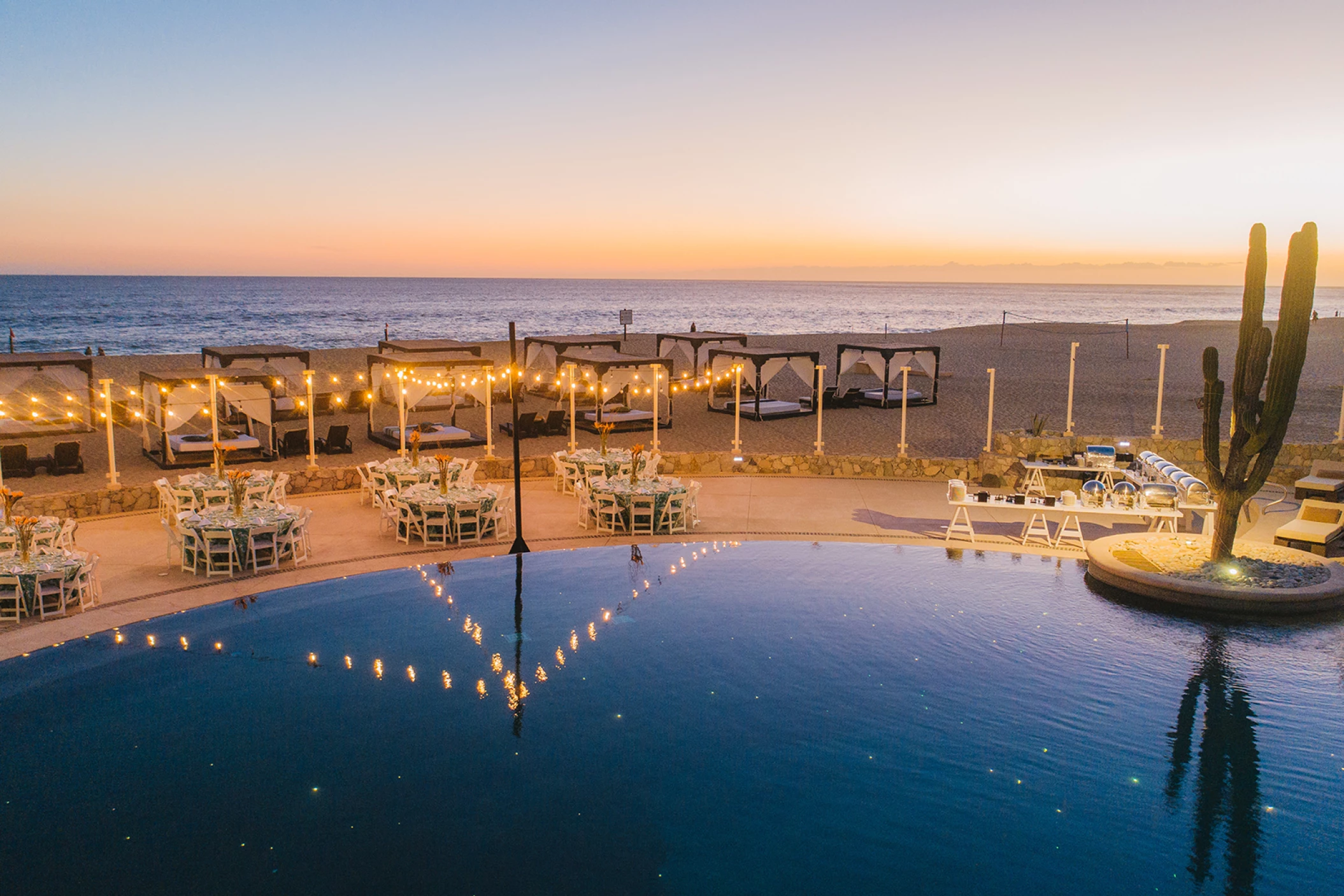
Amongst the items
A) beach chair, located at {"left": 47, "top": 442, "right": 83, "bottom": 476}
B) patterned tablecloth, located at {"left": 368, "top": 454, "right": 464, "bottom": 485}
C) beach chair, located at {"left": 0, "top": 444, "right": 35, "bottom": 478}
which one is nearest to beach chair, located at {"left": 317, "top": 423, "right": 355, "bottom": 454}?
beach chair, located at {"left": 47, "top": 442, "right": 83, "bottom": 476}

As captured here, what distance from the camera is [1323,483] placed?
14.4 meters

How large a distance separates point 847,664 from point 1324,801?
3.82m

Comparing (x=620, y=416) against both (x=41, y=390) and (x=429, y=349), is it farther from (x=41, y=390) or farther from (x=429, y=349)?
(x=41, y=390)

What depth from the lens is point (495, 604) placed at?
10.8 m

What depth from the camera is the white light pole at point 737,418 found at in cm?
1884

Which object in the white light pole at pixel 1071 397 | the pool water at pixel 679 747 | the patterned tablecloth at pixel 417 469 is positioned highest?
the white light pole at pixel 1071 397

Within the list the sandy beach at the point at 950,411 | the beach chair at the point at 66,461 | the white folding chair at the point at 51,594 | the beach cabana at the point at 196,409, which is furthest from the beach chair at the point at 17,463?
the white folding chair at the point at 51,594

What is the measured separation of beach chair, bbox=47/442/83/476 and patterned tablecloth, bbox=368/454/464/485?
850cm

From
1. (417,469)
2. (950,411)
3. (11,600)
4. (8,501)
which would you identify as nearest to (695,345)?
(950,411)

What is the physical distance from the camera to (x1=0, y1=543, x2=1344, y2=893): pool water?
20.3 feet

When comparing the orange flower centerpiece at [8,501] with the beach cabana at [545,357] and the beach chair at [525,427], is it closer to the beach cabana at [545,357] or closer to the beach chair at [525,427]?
the beach chair at [525,427]

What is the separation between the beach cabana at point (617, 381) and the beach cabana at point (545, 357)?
8.23ft

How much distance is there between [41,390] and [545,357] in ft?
46.5

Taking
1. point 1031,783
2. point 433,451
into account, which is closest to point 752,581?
point 1031,783
